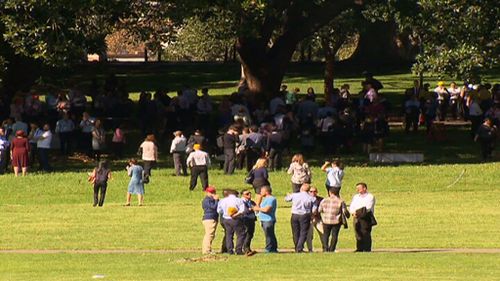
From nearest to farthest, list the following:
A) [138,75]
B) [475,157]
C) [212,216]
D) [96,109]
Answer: [212,216]
[475,157]
[96,109]
[138,75]

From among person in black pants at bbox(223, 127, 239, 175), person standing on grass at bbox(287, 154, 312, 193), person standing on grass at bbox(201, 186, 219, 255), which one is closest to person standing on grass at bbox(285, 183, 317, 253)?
person standing on grass at bbox(201, 186, 219, 255)

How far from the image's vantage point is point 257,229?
34219 millimetres

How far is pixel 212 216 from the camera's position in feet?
92.6

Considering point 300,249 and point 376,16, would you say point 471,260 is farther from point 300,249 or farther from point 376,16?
point 376,16

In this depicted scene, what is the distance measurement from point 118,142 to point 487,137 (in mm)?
11013

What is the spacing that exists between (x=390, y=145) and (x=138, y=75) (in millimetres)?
24164

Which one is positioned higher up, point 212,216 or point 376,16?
point 376,16

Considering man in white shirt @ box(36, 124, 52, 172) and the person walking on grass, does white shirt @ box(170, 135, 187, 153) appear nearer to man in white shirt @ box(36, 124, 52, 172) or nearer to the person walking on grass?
man in white shirt @ box(36, 124, 52, 172)

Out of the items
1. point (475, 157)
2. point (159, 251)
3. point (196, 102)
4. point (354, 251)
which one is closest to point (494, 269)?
point (354, 251)

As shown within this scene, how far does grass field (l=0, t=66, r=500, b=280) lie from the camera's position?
85.7 feet

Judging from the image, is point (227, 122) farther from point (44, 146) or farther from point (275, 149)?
point (44, 146)

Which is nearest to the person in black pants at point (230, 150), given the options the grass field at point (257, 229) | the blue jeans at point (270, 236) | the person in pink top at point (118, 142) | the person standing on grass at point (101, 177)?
the grass field at point (257, 229)

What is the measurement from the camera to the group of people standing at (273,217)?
27969 mm

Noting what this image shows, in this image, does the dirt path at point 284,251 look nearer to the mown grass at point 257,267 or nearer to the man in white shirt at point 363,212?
the mown grass at point 257,267
